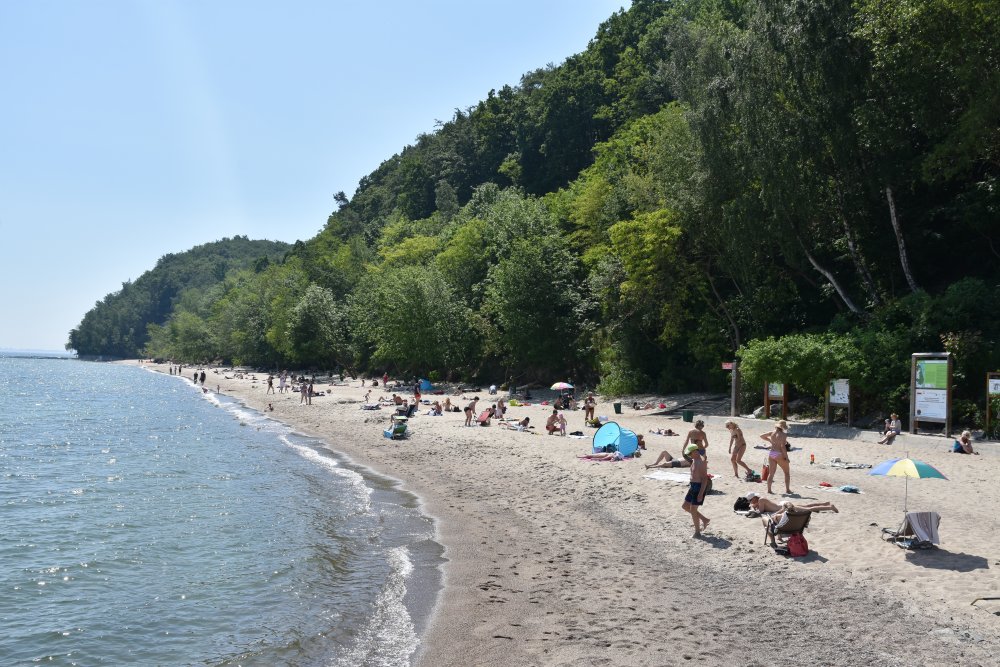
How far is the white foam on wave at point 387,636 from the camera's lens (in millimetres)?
9016

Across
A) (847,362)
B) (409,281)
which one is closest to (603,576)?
(847,362)

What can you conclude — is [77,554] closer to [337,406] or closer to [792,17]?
[792,17]

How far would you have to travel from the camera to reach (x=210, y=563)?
45.2 feet

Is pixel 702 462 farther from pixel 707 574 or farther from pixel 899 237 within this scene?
pixel 899 237

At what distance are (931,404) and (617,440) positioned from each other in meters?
9.62

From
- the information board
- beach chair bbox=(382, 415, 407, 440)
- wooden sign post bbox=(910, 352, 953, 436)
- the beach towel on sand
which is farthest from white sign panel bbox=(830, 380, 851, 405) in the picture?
beach chair bbox=(382, 415, 407, 440)

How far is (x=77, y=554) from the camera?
48.3 feet

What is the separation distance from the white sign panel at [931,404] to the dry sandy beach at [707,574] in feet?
4.54

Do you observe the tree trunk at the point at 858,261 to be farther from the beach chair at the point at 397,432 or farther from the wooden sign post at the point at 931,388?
the beach chair at the point at 397,432

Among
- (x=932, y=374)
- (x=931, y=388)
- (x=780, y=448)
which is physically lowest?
(x=780, y=448)

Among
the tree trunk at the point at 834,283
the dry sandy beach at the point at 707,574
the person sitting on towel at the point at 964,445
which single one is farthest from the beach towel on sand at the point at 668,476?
the tree trunk at the point at 834,283

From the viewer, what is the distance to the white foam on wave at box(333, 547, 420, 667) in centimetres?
902

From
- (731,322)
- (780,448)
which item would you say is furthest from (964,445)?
(731,322)

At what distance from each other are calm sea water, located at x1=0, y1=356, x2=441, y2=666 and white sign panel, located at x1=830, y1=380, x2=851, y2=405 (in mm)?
15295
